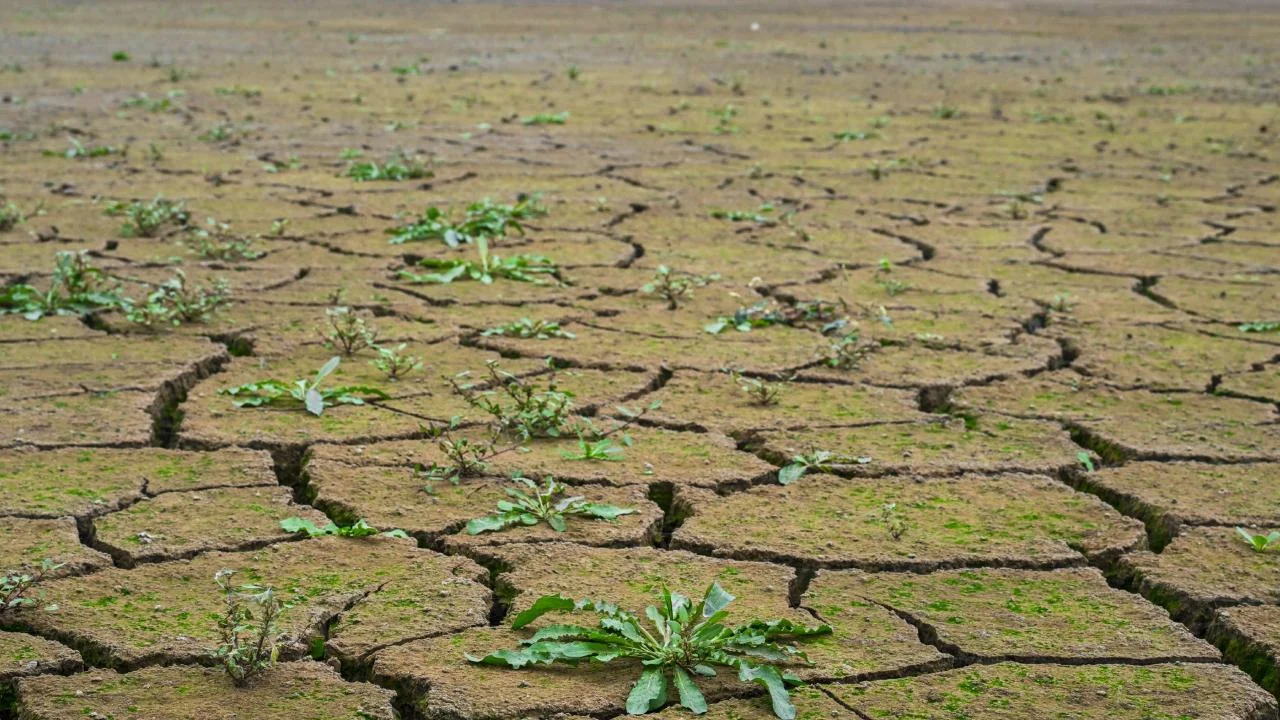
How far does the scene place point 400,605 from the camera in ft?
8.40

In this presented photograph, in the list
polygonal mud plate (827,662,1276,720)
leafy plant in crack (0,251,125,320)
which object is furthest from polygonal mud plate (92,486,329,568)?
leafy plant in crack (0,251,125,320)

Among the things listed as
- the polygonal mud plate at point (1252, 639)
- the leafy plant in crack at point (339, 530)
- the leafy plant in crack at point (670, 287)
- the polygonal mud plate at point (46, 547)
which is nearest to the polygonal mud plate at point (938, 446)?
the polygonal mud plate at point (1252, 639)

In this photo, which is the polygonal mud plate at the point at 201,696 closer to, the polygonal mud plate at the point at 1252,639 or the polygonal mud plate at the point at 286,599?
the polygonal mud plate at the point at 286,599

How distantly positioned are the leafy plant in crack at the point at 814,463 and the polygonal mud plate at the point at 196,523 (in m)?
0.93

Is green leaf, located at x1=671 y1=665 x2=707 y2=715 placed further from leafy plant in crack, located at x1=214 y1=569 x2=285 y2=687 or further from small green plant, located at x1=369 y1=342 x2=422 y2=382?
small green plant, located at x1=369 y1=342 x2=422 y2=382

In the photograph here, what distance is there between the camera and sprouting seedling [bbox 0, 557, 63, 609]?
2461 millimetres

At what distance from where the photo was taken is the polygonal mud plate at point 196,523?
275cm

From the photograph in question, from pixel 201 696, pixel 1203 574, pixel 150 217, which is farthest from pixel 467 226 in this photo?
pixel 201 696

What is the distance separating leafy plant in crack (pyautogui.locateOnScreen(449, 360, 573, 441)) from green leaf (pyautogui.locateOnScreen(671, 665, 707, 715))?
45.2 inches

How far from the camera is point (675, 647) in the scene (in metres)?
2.32

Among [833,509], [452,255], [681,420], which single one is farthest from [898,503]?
[452,255]

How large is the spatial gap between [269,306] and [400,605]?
2.19m

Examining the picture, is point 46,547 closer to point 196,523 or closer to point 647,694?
point 196,523

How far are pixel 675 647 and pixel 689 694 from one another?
0.10m
